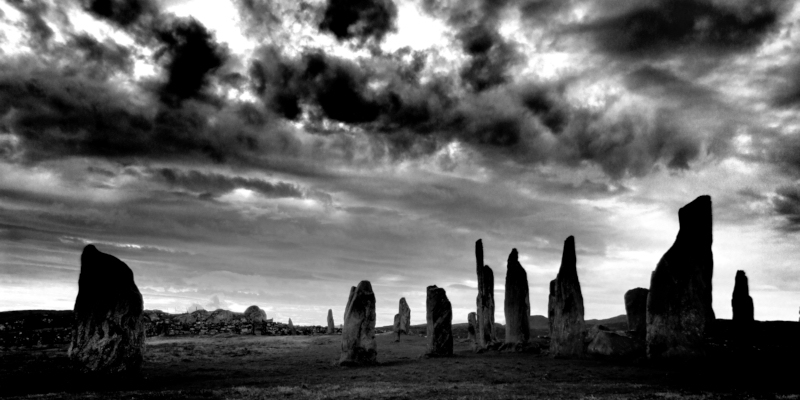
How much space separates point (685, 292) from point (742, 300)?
32.0 meters

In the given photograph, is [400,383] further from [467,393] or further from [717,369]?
[717,369]

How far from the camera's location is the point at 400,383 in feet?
81.4

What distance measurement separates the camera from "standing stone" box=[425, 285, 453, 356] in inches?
1662

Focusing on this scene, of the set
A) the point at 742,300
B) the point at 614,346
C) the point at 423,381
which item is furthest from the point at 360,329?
the point at 742,300

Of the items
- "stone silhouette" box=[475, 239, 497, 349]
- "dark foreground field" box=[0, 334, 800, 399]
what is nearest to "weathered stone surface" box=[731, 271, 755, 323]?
"stone silhouette" box=[475, 239, 497, 349]

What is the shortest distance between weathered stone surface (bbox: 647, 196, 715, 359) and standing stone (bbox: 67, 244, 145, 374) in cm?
3164

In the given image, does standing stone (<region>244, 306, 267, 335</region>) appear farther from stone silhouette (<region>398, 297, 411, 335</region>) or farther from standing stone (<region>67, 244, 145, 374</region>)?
standing stone (<region>67, 244, 145, 374</region>)

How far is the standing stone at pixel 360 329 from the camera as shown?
3612 centimetres

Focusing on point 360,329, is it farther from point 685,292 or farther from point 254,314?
point 254,314

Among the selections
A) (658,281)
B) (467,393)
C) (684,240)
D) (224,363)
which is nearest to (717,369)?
(658,281)

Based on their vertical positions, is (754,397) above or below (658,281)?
below

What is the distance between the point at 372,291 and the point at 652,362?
1958cm

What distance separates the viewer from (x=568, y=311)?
1586 inches

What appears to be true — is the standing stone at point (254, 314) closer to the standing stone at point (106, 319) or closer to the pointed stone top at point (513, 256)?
the pointed stone top at point (513, 256)
